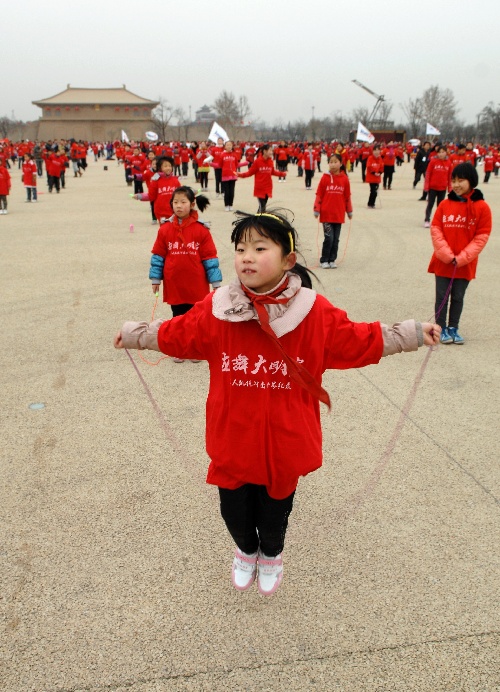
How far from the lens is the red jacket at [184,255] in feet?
16.5

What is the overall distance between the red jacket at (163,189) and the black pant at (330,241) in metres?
3.15

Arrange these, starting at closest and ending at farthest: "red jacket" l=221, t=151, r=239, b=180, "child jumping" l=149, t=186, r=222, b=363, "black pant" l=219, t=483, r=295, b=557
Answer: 1. "black pant" l=219, t=483, r=295, b=557
2. "child jumping" l=149, t=186, r=222, b=363
3. "red jacket" l=221, t=151, r=239, b=180

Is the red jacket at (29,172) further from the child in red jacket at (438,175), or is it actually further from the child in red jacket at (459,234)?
the child in red jacket at (459,234)

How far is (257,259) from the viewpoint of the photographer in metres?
2.14

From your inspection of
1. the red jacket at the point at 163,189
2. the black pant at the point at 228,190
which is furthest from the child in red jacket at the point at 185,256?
the black pant at the point at 228,190

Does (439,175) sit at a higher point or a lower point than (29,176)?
higher

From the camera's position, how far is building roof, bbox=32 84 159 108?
83.0 m

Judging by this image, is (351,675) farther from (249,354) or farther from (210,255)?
(210,255)

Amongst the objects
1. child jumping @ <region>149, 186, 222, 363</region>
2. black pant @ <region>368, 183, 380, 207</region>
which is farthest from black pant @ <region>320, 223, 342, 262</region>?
black pant @ <region>368, 183, 380, 207</region>

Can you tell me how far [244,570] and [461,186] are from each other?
4147mm

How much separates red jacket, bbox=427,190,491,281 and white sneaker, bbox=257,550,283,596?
147 inches

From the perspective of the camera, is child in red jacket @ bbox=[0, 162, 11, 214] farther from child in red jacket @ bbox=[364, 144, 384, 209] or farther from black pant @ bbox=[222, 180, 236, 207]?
child in red jacket @ bbox=[364, 144, 384, 209]

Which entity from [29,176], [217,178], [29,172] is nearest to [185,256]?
[29,172]

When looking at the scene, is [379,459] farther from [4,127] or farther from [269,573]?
[4,127]
